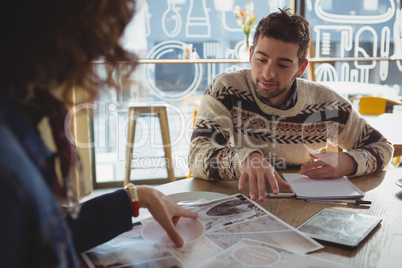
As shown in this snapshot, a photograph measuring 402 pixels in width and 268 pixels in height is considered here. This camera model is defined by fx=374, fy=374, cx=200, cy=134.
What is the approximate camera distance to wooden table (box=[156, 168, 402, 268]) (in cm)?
74

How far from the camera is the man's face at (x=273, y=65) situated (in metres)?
1.49

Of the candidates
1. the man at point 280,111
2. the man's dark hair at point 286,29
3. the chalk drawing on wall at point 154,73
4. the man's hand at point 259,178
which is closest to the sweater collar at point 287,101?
the man at point 280,111

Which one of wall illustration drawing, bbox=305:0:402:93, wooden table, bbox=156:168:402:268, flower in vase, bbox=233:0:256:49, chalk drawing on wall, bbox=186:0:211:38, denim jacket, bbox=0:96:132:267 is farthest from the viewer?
wall illustration drawing, bbox=305:0:402:93

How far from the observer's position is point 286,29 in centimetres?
151

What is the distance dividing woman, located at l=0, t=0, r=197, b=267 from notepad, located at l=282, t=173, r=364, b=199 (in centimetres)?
72

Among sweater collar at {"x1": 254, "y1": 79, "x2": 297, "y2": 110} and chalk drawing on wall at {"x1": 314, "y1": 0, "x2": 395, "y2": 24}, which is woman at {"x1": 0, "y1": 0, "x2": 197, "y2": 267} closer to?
sweater collar at {"x1": 254, "y1": 79, "x2": 297, "y2": 110}

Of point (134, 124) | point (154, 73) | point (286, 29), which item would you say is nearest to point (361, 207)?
point (286, 29)

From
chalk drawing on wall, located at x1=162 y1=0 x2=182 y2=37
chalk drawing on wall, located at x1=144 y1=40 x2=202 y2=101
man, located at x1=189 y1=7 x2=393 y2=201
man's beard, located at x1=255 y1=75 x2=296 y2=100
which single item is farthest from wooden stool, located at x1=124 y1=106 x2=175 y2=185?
man's beard, located at x1=255 y1=75 x2=296 y2=100

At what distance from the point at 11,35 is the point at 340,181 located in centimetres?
108

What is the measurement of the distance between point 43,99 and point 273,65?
117 centimetres

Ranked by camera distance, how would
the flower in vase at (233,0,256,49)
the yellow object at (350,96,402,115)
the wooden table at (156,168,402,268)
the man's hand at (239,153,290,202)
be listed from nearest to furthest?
the wooden table at (156,168,402,268) < the man's hand at (239,153,290,202) < the yellow object at (350,96,402,115) < the flower in vase at (233,0,256,49)

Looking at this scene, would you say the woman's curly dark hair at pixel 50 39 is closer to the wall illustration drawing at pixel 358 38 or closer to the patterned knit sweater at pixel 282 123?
the patterned knit sweater at pixel 282 123

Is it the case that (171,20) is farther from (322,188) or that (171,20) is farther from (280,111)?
(322,188)

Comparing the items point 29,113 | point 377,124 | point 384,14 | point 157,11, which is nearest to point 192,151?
point 29,113
